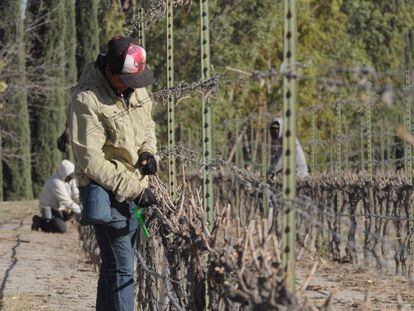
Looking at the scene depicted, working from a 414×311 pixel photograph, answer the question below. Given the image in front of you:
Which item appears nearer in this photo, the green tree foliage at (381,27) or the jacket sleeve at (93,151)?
the jacket sleeve at (93,151)

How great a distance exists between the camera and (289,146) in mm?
3467

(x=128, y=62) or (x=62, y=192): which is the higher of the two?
(x=128, y=62)

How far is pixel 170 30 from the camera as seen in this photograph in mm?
6055

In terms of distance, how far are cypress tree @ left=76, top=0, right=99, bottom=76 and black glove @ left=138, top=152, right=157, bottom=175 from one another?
70.9 feet

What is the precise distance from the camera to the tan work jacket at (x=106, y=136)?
5.19 m

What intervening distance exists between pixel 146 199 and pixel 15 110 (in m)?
20.1

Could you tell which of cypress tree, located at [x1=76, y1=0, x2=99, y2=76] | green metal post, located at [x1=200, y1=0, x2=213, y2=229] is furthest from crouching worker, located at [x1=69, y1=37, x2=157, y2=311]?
cypress tree, located at [x1=76, y1=0, x2=99, y2=76]

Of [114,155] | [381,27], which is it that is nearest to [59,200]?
[114,155]

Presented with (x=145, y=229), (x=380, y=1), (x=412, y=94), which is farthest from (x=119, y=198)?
(x=380, y=1)

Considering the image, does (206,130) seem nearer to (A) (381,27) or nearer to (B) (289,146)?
(B) (289,146)

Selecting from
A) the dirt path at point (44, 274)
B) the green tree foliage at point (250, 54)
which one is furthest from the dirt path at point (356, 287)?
the green tree foliage at point (250, 54)

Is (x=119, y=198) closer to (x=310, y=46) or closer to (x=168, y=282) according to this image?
(x=168, y=282)

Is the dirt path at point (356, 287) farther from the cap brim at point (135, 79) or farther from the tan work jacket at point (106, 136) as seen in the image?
the cap brim at point (135, 79)

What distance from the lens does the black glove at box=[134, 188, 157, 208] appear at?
5293 mm
